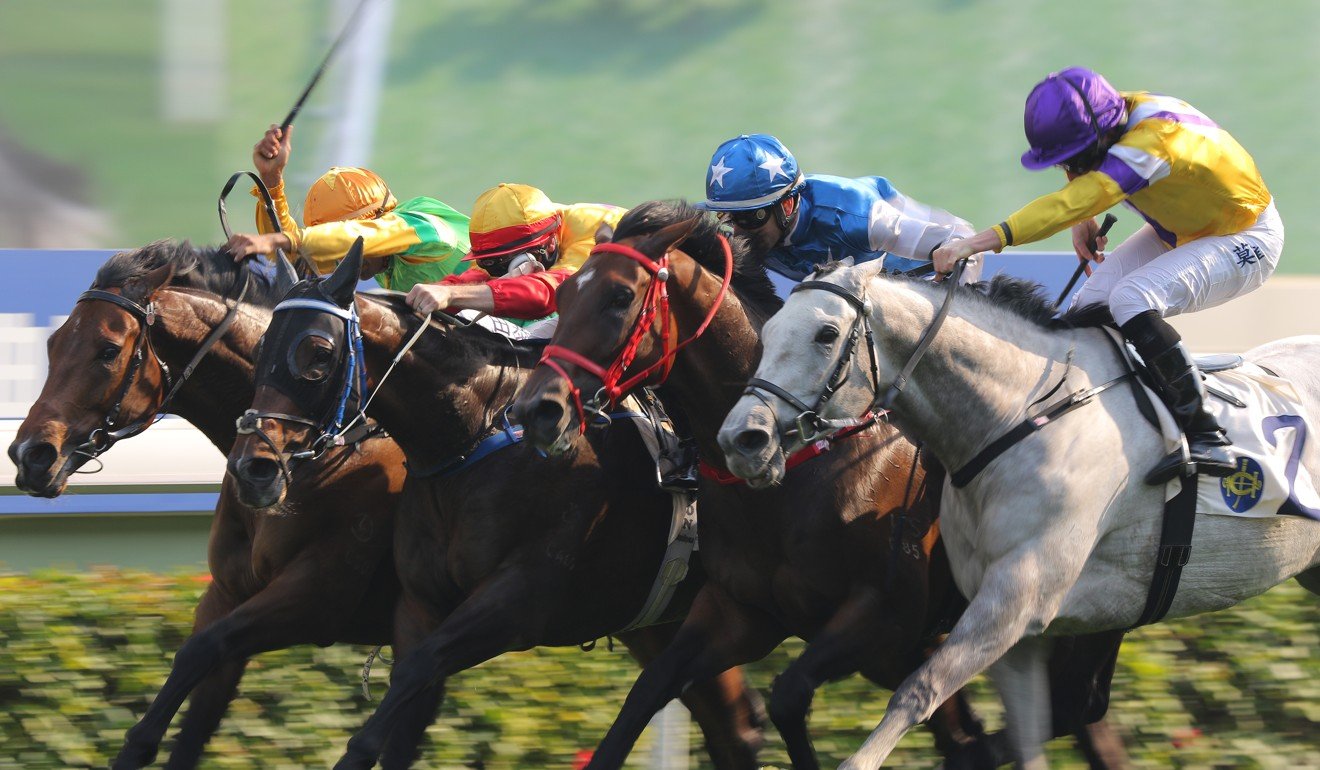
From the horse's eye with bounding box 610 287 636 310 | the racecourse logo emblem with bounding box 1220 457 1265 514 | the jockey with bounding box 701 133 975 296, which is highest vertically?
the jockey with bounding box 701 133 975 296

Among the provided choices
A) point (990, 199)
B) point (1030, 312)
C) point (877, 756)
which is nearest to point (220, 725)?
point (877, 756)

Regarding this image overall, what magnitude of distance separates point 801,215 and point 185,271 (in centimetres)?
182

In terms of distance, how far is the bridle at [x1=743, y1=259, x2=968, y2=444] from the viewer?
11.5ft

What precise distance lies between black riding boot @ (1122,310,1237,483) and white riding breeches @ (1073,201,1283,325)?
114 mm

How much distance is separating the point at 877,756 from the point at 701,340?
115 centimetres

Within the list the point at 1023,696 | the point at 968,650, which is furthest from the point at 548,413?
the point at 1023,696

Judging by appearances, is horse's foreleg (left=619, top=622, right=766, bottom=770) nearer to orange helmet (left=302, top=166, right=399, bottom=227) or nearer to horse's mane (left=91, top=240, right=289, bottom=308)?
Answer: horse's mane (left=91, top=240, right=289, bottom=308)

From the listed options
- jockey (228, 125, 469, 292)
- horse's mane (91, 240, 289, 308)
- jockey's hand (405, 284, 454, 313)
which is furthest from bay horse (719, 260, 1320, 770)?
horse's mane (91, 240, 289, 308)

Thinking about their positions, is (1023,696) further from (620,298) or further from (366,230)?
(366,230)

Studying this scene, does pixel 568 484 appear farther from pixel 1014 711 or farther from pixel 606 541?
pixel 1014 711

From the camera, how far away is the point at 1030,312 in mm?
3967

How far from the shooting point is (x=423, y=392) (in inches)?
175

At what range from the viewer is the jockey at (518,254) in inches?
174

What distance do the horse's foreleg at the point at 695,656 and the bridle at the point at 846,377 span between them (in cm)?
76
